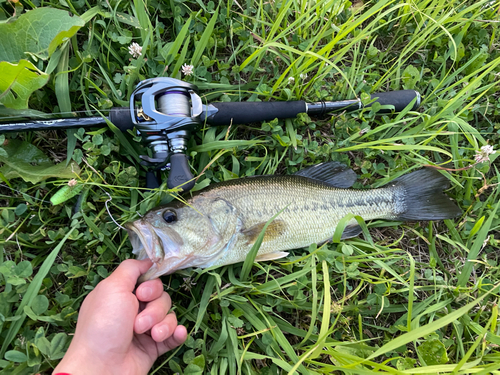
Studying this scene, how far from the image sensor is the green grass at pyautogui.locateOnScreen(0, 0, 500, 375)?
2.22 metres

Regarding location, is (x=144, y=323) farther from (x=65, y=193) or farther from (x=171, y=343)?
(x=65, y=193)

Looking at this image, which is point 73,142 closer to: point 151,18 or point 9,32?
point 9,32

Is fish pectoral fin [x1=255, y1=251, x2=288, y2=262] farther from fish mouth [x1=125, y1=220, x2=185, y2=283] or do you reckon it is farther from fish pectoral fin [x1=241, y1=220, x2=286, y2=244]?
fish mouth [x1=125, y1=220, x2=185, y2=283]

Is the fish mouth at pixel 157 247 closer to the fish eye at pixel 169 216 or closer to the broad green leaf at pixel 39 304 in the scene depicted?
the fish eye at pixel 169 216

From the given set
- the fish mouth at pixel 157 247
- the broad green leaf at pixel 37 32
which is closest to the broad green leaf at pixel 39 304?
the fish mouth at pixel 157 247

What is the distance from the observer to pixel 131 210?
2.38m

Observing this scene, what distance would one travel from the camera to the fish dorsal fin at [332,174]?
2.74 m

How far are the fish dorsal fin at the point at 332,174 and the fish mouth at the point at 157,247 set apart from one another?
125 centimetres

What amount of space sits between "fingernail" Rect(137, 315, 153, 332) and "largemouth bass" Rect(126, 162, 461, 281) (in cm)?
28

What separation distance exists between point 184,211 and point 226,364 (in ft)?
3.93

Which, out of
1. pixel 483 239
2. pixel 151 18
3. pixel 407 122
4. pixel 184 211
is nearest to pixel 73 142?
pixel 184 211

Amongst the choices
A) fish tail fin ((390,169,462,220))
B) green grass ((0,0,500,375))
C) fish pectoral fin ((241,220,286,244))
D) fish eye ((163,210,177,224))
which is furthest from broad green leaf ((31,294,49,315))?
fish tail fin ((390,169,462,220))

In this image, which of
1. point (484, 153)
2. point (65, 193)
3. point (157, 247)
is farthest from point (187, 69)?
point (484, 153)

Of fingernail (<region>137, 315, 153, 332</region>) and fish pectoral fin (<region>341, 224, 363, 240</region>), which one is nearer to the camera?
fingernail (<region>137, 315, 153, 332</region>)
